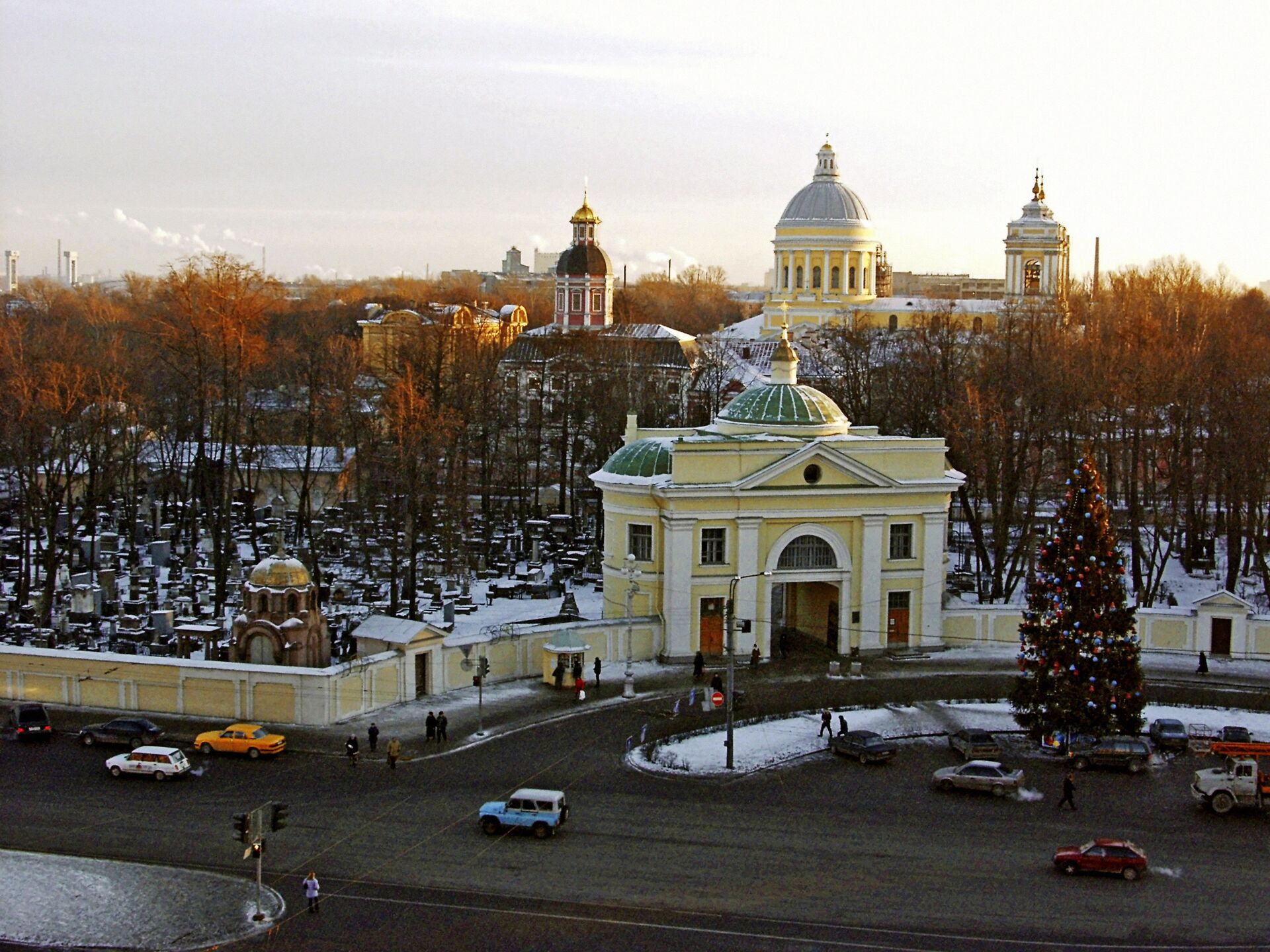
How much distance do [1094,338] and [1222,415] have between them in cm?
1383

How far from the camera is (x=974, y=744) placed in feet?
95.2

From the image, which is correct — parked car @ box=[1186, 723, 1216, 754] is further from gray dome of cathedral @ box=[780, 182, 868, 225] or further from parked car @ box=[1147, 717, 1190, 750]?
gray dome of cathedral @ box=[780, 182, 868, 225]

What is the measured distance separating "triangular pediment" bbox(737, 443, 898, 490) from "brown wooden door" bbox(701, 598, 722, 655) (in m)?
3.07

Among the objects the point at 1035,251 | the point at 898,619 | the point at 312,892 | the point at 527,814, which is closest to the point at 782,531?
the point at 898,619

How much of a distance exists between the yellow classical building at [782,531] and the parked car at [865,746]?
26.4ft

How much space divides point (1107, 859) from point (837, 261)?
71.3 metres

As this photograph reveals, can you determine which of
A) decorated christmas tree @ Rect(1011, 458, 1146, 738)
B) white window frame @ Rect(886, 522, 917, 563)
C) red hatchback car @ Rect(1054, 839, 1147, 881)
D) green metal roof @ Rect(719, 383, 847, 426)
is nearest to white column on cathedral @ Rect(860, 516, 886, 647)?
white window frame @ Rect(886, 522, 917, 563)

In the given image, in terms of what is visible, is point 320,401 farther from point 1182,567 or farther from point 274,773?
point 1182,567

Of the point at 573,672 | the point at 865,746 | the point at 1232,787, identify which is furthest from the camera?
the point at 573,672

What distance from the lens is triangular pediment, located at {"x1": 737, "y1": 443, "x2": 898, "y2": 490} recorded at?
121ft

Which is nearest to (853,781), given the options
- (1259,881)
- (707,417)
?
(1259,881)

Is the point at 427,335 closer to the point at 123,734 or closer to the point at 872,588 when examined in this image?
the point at 872,588

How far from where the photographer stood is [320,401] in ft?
169

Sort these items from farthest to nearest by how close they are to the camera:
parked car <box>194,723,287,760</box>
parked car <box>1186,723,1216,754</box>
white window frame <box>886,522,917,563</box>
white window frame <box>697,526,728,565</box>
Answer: white window frame <box>886,522,917,563</box>
white window frame <box>697,526,728,565</box>
parked car <box>1186,723,1216,754</box>
parked car <box>194,723,287,760</box>
